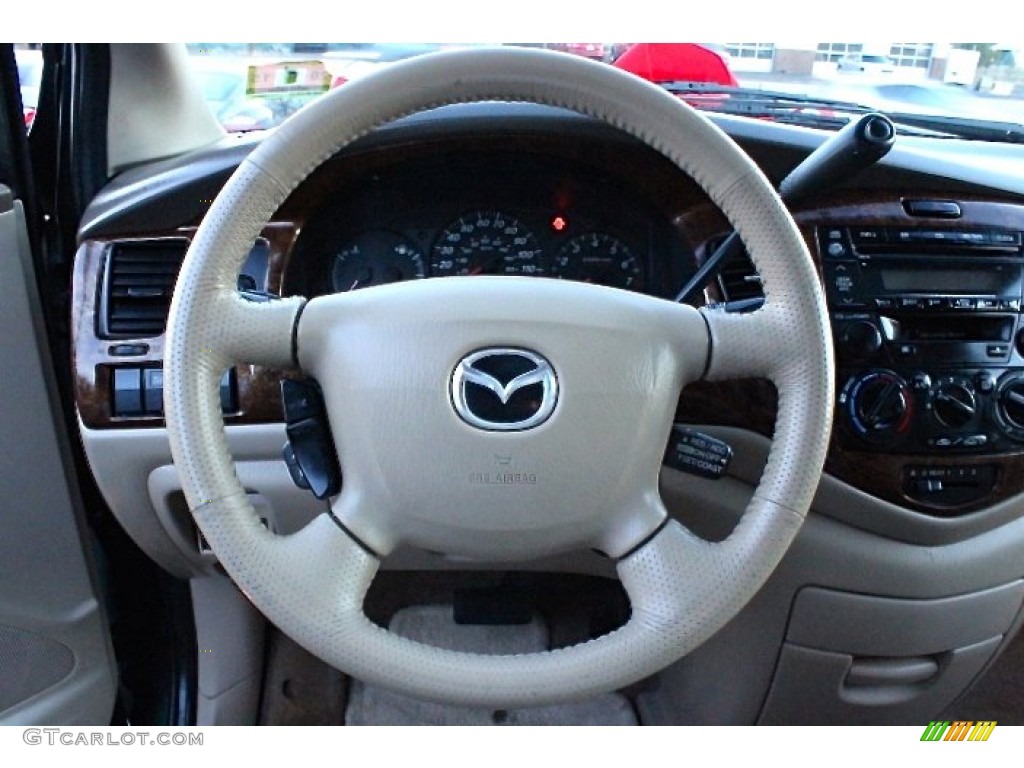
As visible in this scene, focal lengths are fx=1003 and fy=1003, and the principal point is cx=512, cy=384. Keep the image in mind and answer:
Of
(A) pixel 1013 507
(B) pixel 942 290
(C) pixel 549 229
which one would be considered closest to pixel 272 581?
(C) pixel 549 229

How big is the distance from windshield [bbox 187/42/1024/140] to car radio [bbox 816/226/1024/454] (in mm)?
281

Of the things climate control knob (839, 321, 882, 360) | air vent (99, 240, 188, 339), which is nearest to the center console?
climate control knob (839, 321, 882, 360)

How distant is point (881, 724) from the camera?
157 centimetres

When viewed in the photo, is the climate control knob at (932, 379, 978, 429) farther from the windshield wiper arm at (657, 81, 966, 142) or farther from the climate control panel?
the windshield wiper arm at (657, 81, 966, 142)

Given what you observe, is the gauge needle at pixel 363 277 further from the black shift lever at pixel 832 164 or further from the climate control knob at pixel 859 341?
the climate control knob at pixel 859 341

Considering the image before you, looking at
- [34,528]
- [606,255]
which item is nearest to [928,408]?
[606,255]

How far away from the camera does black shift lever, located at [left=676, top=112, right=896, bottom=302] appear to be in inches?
41.9

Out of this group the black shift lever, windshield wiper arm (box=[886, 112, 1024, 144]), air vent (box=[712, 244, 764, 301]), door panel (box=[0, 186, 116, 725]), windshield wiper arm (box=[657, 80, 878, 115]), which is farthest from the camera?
windshield wiper arm (box=[886, 112, 1024, 144])

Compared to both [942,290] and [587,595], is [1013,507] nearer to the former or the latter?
[942,290]

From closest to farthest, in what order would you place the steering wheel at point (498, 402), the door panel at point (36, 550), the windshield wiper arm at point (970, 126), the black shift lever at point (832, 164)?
the steering wheel at point (498, 402) → the black shift lever at point (832, 164) → the door panel at point (36, 550) → the windshield wiper arm at point (970, 126)

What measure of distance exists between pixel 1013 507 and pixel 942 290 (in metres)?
0.34

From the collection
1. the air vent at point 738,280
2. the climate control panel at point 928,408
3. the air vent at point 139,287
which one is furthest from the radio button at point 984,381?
the air vent at point 139,287

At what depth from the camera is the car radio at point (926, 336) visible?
4.27ft
